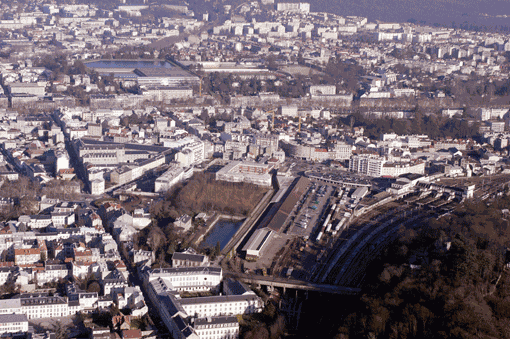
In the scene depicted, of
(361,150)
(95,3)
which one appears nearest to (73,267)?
(361,150)

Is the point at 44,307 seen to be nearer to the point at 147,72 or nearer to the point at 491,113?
the point at 491,113

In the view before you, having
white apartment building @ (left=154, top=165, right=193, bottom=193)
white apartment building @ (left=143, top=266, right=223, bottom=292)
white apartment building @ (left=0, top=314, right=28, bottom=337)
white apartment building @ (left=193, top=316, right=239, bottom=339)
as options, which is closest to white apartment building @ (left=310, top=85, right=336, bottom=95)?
white apartment building @ (left=154, top=165, right=193, bottom=193)

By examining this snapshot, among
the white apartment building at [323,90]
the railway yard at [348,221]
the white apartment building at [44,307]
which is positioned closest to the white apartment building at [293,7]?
the white apartment building at [323,90]

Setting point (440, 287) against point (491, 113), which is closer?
point (440, 287)

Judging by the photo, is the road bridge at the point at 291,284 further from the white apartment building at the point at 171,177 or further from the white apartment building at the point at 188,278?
the white apartment building at the point at 171,177

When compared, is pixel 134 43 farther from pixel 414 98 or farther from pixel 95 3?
pixel 414 98

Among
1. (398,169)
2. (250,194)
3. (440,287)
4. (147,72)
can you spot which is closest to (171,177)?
(250,194)

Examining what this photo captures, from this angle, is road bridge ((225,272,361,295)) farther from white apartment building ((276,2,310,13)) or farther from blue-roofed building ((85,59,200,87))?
white apartment building ((276,2,310,13))
